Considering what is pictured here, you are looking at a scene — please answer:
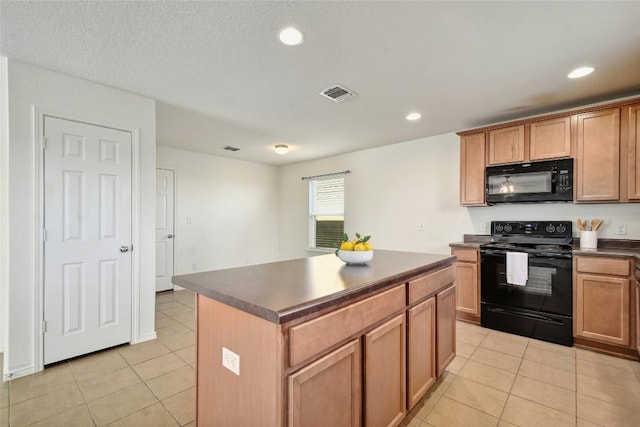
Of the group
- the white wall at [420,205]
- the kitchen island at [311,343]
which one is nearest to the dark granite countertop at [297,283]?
the kitchen island at [311,343]

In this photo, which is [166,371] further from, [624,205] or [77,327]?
[624,205]

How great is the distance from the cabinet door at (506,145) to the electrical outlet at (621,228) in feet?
3.64

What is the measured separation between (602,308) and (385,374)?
8.20ft

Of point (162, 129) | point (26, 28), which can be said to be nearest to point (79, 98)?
point (26, 28)

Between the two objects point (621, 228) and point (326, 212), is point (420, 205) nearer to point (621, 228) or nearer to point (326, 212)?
point (326, 212)

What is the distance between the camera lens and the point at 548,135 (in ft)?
10.1

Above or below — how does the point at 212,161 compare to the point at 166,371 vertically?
above

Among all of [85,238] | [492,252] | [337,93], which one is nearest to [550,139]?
[492,252]

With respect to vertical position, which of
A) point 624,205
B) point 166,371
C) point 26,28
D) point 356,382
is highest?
point 26,28

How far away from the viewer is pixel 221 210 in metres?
5.66

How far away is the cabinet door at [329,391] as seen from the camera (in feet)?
3.59

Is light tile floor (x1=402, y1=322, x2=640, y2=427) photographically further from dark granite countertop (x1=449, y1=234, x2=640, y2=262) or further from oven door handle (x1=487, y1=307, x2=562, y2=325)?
dark granite countertop (x1=449, y1=234, x2=640, y2=262)

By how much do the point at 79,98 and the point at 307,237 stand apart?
13.9 feet

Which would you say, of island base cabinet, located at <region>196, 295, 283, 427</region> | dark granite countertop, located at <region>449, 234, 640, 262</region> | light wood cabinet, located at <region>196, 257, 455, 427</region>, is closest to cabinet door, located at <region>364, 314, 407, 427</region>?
light wood cabinet, located at <region>196, 257, 455, 427</region>
